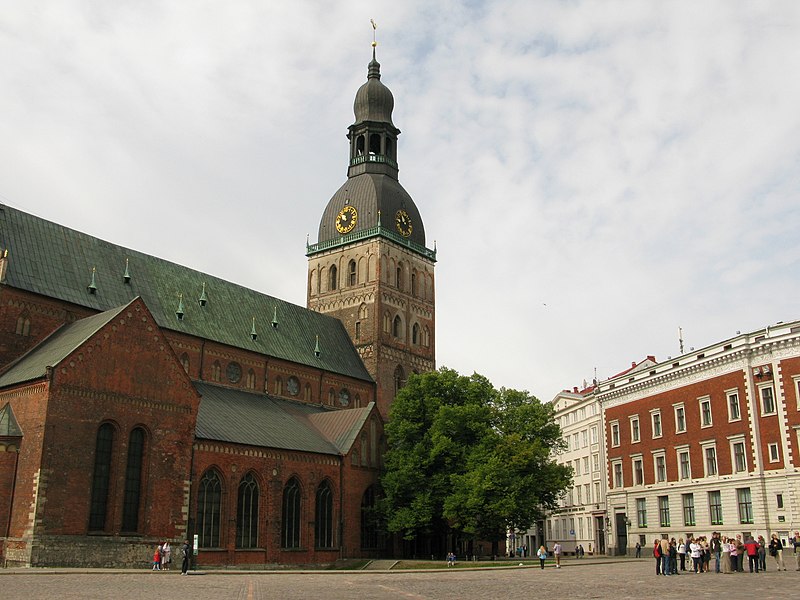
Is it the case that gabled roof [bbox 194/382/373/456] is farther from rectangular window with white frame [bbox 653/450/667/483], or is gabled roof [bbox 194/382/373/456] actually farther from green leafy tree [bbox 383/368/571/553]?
rectangular window with white frame [bbox 653/450/667/483]

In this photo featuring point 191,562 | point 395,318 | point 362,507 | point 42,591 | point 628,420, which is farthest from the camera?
point 395,318

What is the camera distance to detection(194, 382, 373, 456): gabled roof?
147 ft

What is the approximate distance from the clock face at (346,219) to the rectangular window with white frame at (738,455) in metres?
35.2

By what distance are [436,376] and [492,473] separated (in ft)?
28.9

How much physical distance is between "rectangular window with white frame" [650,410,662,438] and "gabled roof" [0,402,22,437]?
3889 cm

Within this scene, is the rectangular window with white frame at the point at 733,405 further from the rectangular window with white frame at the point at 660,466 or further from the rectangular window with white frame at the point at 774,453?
the rectangular window with white frame at the point at 660,466

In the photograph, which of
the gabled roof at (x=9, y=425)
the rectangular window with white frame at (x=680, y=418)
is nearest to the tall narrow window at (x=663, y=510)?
the rectangular window with white frame at (x=680, y=418)

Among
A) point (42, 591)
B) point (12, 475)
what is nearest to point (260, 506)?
point (12, 475)

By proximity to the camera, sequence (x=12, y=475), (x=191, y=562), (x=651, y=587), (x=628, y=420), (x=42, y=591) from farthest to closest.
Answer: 1. (x=628, y=420)
2. (x=191, y=562)
3. (x=12, y=475)
4. (x=651, y=587)
5. (x=42, y=591)

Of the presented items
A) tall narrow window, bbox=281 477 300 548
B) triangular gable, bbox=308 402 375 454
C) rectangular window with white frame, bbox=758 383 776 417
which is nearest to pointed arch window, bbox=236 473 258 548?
tall narrow window, bbox=281 477 300 548

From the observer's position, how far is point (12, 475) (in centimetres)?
3544

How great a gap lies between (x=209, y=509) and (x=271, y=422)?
849 cm

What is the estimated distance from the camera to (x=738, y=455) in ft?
156

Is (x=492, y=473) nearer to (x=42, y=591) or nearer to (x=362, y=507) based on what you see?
(x=362, y=507)
